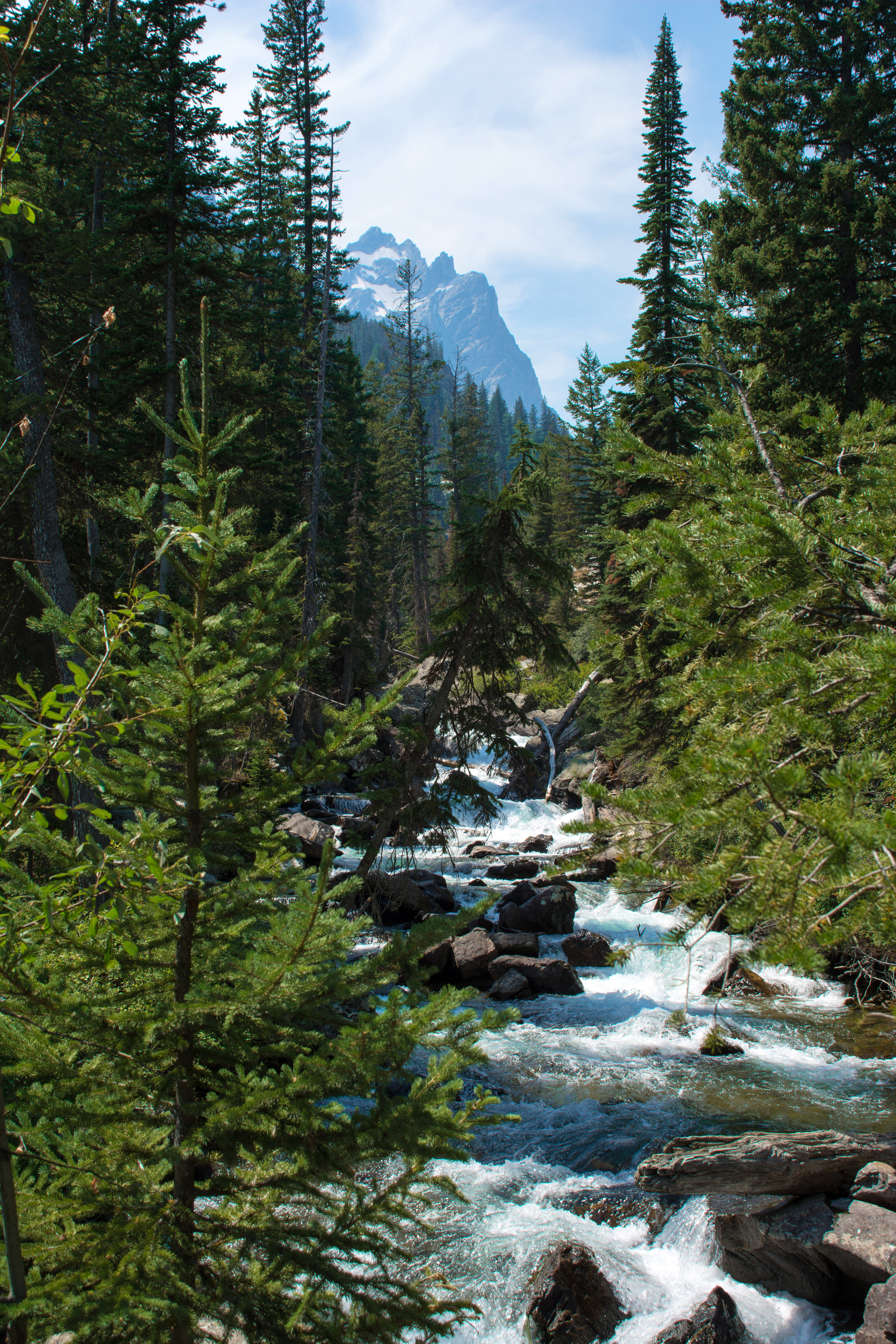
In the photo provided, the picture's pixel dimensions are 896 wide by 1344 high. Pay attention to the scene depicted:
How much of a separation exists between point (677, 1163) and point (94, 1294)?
18.8 feet

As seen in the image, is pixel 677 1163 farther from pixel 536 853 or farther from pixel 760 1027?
pixel 536 853

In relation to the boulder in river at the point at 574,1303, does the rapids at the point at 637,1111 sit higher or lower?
lower

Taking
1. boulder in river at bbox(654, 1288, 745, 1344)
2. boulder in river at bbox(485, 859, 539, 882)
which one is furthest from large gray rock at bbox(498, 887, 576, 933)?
boulder in river at bbox(654, 1288, 745, 1344)

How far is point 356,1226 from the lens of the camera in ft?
9.13

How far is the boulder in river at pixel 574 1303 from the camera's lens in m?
5.28

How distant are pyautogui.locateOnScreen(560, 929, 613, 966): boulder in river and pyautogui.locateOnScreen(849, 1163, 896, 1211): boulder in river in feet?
22.5

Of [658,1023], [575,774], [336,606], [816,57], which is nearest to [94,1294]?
[658,1023]

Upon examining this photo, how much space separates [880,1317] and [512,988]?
7.01m

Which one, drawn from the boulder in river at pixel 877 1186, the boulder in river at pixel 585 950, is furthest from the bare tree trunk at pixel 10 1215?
the boulder in river at pixel 585 950

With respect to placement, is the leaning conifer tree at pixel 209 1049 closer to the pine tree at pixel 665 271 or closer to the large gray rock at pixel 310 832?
the large gray rock at pixel 310 832

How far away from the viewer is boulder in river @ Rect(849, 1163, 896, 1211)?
5766mm

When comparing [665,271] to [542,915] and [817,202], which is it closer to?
[817,202]

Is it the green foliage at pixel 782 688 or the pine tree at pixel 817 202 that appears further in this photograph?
the pine tree at pixel 817 202

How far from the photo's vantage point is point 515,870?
59.1 ft
